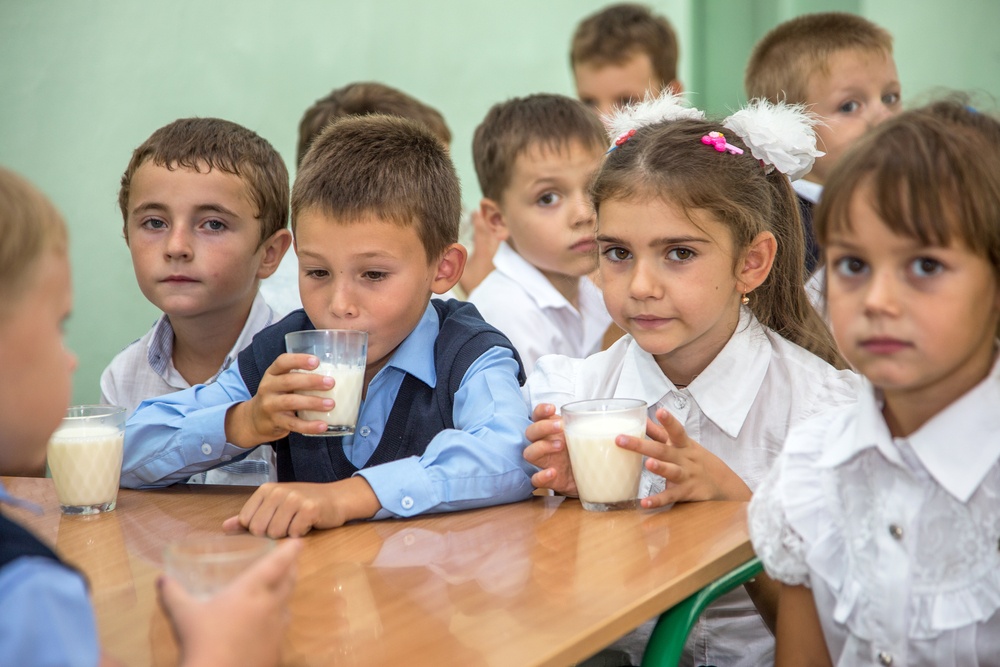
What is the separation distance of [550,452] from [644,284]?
1.50ft

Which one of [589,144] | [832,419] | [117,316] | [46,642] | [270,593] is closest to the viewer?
[46,642]

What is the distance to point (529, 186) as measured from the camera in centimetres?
356

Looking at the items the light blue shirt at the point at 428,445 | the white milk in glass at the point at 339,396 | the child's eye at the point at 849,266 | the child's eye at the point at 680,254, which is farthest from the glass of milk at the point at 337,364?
the child's eye at the point at 849,266

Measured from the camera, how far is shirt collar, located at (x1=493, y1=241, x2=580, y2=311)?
348cm

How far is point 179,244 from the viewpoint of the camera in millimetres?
2484

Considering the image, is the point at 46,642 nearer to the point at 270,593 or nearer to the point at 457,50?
the point at 270,593

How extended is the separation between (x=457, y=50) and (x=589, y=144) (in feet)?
5.63

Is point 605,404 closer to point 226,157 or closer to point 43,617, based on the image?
point 43,617

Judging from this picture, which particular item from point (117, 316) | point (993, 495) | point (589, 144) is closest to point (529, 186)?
point (589, 144)

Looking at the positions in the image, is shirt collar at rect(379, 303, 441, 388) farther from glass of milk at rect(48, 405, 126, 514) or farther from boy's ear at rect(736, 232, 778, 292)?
boy's ear at rect(736, 232, 778, 292)

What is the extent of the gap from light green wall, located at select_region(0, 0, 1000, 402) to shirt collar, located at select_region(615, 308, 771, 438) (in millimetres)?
1939

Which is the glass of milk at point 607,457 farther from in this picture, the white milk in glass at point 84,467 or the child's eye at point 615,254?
the white milk in glass at point 84,467

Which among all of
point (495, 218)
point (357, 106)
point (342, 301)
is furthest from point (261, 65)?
point (342, 301)

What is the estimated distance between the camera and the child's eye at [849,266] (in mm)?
1395
